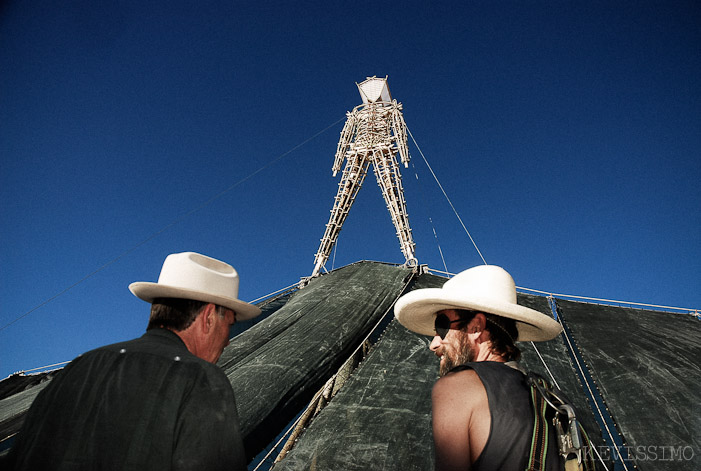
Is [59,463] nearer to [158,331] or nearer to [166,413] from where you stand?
[166,413]

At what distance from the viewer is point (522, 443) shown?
150 cm

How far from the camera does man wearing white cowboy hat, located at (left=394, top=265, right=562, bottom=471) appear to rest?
148cm

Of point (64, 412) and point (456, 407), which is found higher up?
point (64, 412)

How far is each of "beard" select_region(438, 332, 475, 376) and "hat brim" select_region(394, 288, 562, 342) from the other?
218mm

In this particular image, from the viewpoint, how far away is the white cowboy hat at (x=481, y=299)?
1947 millimetres

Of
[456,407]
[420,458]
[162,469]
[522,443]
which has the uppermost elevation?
[162,469]

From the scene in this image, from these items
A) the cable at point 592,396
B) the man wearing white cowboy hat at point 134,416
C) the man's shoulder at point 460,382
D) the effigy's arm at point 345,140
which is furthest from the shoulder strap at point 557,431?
the effigy's arm at point 345,140

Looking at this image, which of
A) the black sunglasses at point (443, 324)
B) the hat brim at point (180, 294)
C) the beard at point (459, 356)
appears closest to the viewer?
the hat brim at point (180, 294)

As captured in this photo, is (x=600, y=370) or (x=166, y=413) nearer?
(x=166, y=413)

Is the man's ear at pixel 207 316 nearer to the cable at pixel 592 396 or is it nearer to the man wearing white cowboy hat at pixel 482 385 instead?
the man wearing white cowboy hat at pixel 482 385

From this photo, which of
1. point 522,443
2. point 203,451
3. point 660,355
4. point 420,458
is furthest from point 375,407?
point 660,355

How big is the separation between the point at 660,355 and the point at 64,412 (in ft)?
25.7

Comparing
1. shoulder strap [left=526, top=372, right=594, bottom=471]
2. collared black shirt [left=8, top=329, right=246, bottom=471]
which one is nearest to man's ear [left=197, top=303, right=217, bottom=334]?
collared black shirt [left=8, top=329, right=246, bottom=471]

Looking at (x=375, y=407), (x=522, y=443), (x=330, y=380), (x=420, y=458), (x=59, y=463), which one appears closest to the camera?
(x=59, y=463)
